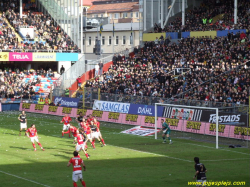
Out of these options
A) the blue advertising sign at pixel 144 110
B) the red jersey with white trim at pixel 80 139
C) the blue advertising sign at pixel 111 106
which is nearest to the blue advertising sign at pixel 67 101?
the blue advertising sign at pixel 111 106

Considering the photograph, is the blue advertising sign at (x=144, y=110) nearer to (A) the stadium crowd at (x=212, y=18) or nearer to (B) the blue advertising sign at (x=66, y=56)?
(A) the stadium crowd at (x=212, y=18)

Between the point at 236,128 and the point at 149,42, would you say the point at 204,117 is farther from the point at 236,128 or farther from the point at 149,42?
the point at 149,42

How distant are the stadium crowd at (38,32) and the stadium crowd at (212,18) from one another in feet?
43.2

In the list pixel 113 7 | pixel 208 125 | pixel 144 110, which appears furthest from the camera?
pixel 113 7

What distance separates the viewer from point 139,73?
182 feet

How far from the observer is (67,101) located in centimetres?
5362

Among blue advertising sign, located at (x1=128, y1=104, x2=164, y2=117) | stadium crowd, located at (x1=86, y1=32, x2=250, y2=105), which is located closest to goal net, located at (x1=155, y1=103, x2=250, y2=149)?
blue advertising sign, located at (x1=128, y1=104, x2=164, y2=117)

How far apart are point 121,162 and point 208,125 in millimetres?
11624

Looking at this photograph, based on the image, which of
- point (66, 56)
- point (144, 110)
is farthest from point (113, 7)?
point (144, 110)

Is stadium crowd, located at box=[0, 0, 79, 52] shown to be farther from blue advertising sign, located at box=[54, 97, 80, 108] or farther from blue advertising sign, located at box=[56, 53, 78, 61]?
blue advertising sign, located at box=[54, 97, 80, 108]

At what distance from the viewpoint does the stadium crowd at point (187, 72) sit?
44500 mm

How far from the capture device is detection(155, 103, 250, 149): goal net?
33.5 metres

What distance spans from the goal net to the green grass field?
145 cm

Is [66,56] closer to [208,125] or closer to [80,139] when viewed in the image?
[208,125]
